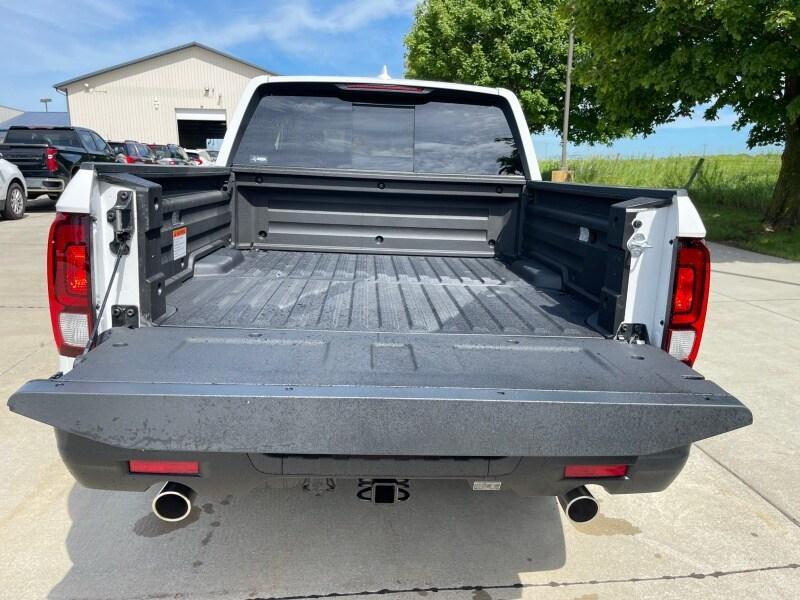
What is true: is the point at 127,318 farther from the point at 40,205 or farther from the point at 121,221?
the point at 40,205

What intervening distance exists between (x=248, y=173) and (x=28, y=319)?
3.51 meters

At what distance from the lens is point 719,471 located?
3.53 m

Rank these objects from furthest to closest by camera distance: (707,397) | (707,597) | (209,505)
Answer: (209,505) < (707,597) < (707,397)

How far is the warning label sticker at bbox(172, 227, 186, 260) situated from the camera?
9.04ft

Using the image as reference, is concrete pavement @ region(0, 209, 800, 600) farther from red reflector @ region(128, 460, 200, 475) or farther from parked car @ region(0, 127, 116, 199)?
parked car @ region(0, 127, 116, 199)

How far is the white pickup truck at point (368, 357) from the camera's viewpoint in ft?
5.58

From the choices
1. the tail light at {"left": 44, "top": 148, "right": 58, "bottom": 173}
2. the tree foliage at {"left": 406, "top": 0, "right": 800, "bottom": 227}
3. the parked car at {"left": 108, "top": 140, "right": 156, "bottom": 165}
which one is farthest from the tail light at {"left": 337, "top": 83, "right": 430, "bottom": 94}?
the parked car at {"left": 108, "top": 140, "right": 156, "bottom": 165}

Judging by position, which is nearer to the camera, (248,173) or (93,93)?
(248,173)

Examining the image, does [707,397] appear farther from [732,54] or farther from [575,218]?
[732,54]

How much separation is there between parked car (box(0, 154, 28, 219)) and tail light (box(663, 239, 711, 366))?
13.7 meters

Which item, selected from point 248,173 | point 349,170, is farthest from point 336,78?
point 248,173

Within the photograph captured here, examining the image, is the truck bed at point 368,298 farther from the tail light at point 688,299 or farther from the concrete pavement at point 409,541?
the concrete pavement at point 409,541

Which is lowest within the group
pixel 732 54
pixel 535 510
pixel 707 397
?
pixel 535 510

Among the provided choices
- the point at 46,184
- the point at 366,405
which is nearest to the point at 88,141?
the point at 46,184
